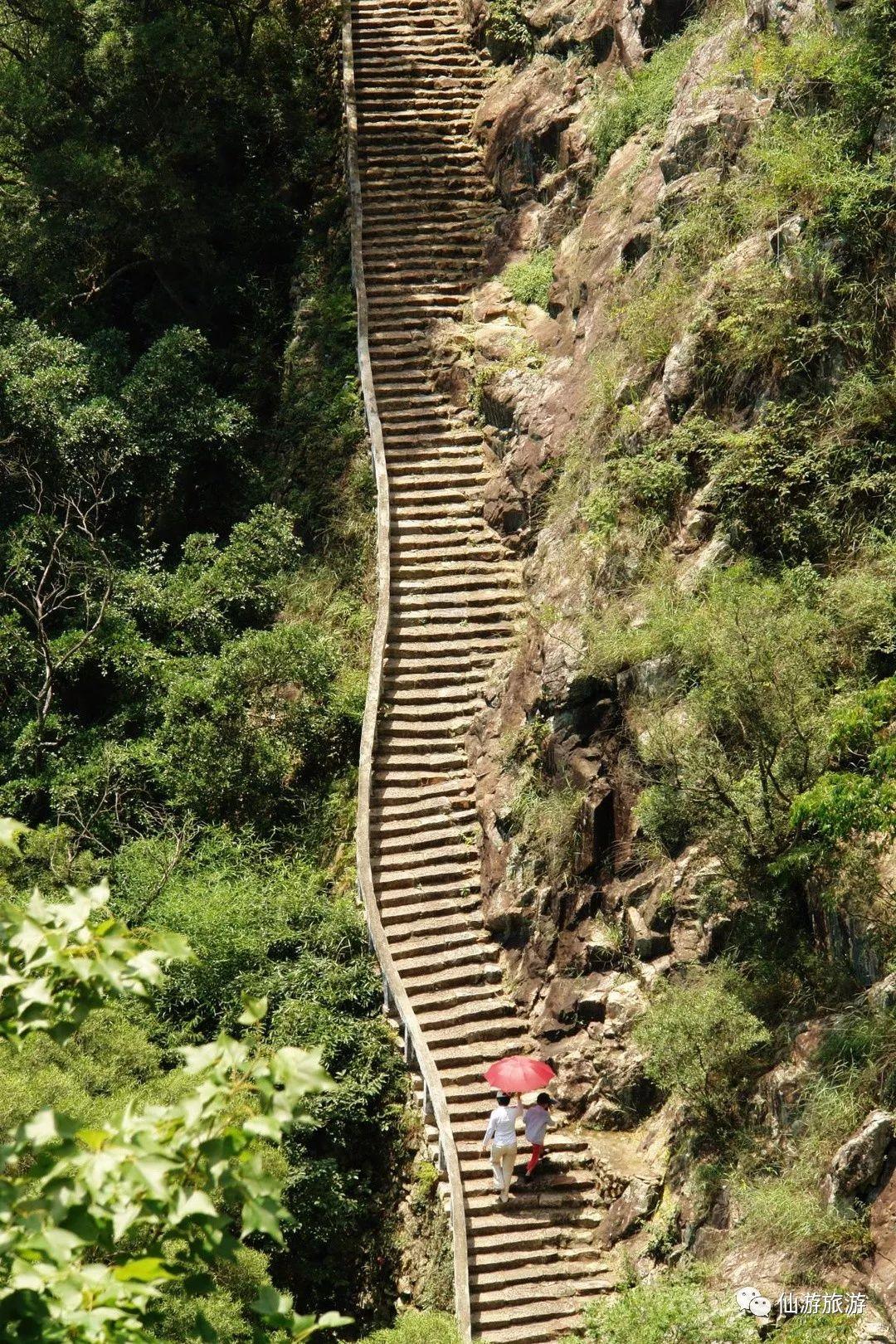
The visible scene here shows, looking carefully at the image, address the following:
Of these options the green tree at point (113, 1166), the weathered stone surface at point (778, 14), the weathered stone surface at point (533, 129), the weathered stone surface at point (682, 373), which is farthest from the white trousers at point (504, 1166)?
the weathered stone surface at point (533, 129)

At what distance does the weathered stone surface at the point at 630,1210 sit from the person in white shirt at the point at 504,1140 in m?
1.04

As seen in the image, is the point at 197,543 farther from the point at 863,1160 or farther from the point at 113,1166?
the point at 113,1166

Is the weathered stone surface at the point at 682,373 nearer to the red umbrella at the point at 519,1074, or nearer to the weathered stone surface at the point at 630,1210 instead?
the red umbrella at the point at 519,1074

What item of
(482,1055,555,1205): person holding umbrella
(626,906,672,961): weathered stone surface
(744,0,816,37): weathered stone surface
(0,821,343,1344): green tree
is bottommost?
(482,1055,555,1205): person holding umbrella

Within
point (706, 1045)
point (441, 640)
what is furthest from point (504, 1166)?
point (441, 640)

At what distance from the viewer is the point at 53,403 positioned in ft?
82.1

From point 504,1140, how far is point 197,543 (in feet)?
40.1

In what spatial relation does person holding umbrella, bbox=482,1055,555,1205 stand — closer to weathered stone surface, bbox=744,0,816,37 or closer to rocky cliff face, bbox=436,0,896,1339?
rocky cliff face, bbox=436,0,896,1339

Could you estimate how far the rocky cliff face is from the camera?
1351cm

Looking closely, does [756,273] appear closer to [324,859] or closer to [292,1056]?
[324,859]

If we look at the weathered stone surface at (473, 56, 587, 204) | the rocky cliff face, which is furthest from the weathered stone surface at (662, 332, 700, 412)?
the weathered stone surface at (473, 56, 587, 204)

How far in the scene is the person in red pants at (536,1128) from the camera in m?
15.3

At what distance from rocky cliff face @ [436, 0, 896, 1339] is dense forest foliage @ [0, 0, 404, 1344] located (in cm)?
265

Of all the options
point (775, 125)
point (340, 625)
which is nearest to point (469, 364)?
point (340, 625)
